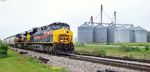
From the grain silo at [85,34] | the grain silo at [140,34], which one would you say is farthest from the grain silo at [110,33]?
the grain silo at [140,34]

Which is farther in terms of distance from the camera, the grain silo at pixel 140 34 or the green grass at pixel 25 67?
the grain silo at pixel 140 34

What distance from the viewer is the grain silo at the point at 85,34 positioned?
87.6 m

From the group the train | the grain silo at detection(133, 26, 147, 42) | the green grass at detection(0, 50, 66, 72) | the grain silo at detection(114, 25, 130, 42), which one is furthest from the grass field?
the grain silo at detection(133, 26, 147, 42)

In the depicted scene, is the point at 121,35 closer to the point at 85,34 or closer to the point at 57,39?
the point at 85,34

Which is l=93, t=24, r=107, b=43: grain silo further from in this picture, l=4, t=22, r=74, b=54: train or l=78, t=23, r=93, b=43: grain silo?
l=4, t=22, r=74, b=54: train

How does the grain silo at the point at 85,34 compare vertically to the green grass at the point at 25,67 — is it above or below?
above

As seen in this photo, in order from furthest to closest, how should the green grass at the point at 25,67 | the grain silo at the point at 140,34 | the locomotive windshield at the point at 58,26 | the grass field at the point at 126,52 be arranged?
the grain silo at the point at 140,34 → the locomotive windshield at the point at 58,26 → the grass field at the point at 126,52 → the green grass at the point at 25,67

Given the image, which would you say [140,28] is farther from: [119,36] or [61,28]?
[61,28]

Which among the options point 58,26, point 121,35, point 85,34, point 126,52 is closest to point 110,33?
point 121,35

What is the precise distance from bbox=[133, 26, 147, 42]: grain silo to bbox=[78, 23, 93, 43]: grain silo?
1140 centimetres

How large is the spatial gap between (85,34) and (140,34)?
14.0 m

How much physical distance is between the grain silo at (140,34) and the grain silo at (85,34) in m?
11.4

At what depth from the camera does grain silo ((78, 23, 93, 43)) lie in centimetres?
8762

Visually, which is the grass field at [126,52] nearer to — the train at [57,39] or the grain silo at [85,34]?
the train at [57,39]
